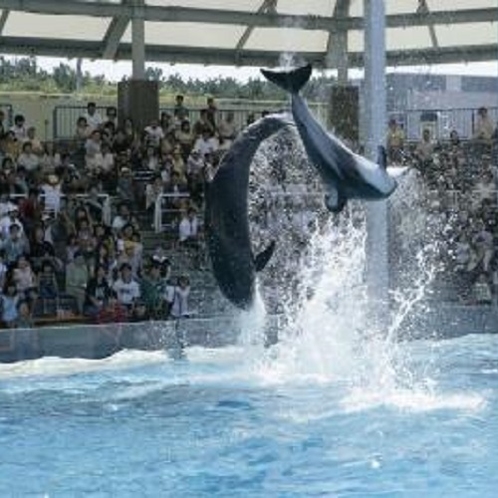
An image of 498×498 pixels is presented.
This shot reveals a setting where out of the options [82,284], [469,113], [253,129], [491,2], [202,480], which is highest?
[491,2]

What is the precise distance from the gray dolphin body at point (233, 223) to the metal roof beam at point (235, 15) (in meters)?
11.1

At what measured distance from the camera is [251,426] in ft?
30.1

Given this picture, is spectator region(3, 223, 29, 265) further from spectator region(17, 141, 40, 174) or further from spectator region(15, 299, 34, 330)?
spectator region(17, 141, 40, 174)

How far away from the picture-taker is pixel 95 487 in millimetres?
7266

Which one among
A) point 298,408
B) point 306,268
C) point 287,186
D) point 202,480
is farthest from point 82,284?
point 202,480

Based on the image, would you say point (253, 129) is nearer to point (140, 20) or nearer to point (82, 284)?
point (82, 284)

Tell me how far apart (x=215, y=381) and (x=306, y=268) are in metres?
4.55

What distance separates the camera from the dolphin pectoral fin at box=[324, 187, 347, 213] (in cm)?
828

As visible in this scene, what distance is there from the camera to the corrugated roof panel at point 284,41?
2370 centimetres

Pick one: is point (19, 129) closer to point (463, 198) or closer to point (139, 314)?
point (139, 314)

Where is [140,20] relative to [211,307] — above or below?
above

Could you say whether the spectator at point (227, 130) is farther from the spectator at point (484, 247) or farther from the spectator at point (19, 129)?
the spectator at point (484, 247)

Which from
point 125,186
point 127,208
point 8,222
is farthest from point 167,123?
point 8,222

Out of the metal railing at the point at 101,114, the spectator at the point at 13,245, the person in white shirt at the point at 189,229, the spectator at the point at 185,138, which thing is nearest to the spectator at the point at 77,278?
the spectator at the point at 13,245
